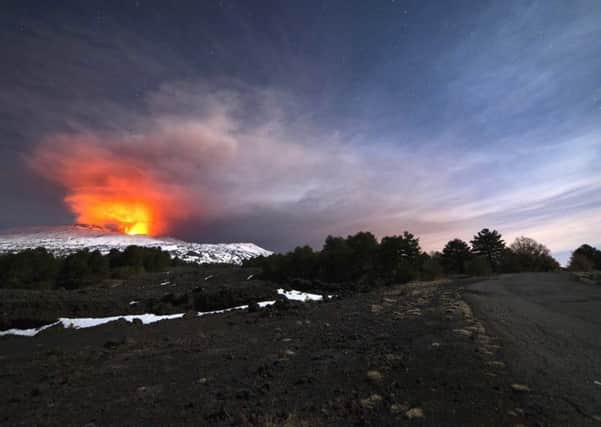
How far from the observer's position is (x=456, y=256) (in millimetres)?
67250

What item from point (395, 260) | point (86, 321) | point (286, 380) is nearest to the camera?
point (286, 380)

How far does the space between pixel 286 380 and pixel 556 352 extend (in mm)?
6653

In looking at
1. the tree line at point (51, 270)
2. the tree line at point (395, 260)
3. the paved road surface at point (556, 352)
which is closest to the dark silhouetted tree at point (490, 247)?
the tree line at point (395, 260)

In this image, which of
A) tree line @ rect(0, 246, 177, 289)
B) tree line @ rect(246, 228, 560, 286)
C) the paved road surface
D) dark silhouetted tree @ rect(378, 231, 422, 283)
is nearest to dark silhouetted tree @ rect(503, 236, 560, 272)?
tree line @ rect(246, 228, 560, 286)

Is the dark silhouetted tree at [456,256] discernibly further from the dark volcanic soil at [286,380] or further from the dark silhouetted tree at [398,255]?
the dark volcanic soil at [286,380]

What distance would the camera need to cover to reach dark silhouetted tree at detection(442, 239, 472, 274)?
6638 cm

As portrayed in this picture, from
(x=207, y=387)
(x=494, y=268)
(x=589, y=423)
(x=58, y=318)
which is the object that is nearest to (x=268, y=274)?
(x=58, y=318)

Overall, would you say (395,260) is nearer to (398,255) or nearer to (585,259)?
(398,255)

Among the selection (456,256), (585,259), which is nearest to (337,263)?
(456,256)

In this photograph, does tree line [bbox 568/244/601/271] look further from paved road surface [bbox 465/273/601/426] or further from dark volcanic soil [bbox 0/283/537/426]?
dark volcanic soil [bbox 0/283/537/426]

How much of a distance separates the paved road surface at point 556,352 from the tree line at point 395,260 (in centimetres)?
2910

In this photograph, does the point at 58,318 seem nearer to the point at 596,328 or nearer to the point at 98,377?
the point at 98,377

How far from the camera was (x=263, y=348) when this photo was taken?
10438 mm

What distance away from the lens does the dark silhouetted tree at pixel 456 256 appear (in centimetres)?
6638
